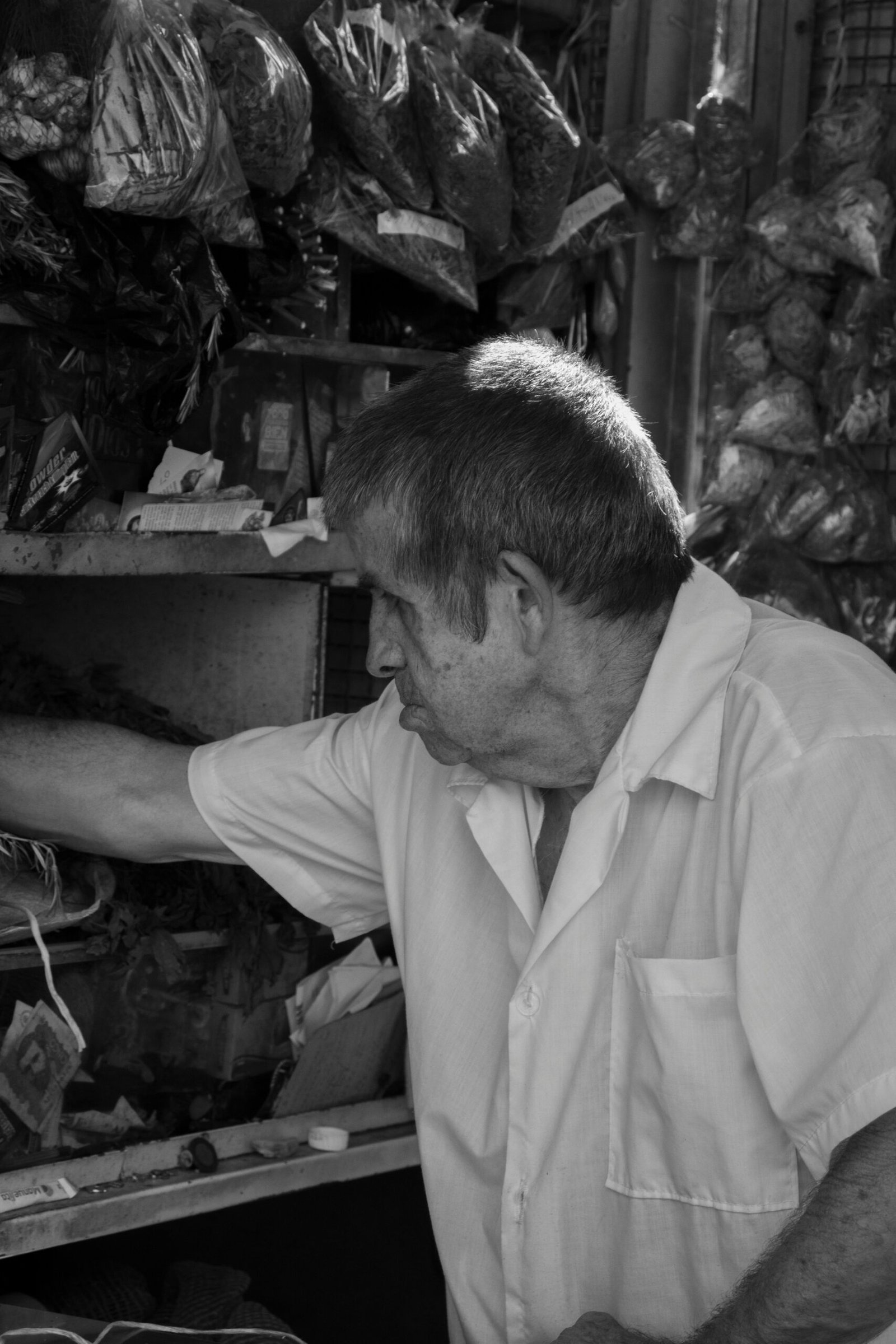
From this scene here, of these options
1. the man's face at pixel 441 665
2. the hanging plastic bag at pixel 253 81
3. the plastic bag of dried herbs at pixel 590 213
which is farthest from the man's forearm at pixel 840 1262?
the plastic bag of dried herbs at pixel 590 213

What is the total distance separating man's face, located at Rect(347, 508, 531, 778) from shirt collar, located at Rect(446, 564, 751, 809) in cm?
13

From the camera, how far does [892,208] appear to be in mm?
2676

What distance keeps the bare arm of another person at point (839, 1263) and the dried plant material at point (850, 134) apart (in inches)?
81.8

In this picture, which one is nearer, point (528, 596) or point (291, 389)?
point (528, 596)

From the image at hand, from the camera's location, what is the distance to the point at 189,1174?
76.1 inches

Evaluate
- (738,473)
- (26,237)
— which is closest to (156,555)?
(26,237)

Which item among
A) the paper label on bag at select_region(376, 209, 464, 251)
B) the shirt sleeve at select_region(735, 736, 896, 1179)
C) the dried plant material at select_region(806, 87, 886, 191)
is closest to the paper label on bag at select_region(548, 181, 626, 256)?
the paper label on bag at select_region(376, 209, 464, 251)

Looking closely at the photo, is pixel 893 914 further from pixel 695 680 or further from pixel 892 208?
pixel 892 208

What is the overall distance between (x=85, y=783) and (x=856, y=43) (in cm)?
225

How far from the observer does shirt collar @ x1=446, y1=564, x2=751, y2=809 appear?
1.40m

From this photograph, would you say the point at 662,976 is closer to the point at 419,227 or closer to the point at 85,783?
the point at 85,783

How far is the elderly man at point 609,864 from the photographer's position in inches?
50.0

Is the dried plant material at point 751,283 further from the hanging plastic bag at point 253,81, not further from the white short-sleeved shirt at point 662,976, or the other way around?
the white short-sleeved shirt at point 662,976

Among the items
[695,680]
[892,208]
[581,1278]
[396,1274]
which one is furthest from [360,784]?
[892,208]
